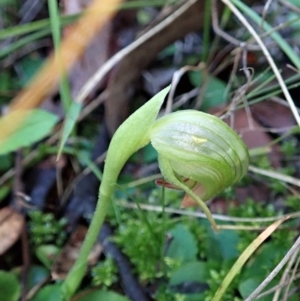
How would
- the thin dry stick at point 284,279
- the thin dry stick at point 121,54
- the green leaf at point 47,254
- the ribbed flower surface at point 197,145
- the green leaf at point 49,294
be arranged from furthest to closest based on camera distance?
the thin dry stick at point 121,54
the green leaf at point 47,254
the green leaf at point 49,294
the thin dry stick at point 284,279
the ribbed flower surface at point 197,145

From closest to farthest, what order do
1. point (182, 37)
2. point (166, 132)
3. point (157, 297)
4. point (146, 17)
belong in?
point (166, 132) → point (157, 297) → point (182, 37) → point (146, 17)

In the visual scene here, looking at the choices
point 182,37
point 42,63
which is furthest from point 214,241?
point 42,63

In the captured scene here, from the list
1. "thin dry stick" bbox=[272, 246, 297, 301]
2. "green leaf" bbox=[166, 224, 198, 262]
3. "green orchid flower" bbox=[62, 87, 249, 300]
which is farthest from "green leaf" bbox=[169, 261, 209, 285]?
"green orchid flower" bbox=[62, 87, 249, 300]

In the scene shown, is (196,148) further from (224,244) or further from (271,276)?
(224,244)

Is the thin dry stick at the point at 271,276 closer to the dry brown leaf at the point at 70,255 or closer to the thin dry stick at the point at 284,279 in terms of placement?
the thin dry stick at the point at 284,279

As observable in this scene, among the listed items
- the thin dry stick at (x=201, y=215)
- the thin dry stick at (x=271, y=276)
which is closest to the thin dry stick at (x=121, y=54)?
the thin dry stick at (x=201, y=215)

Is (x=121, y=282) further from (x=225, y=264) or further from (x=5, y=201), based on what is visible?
(x=5, y=201)
